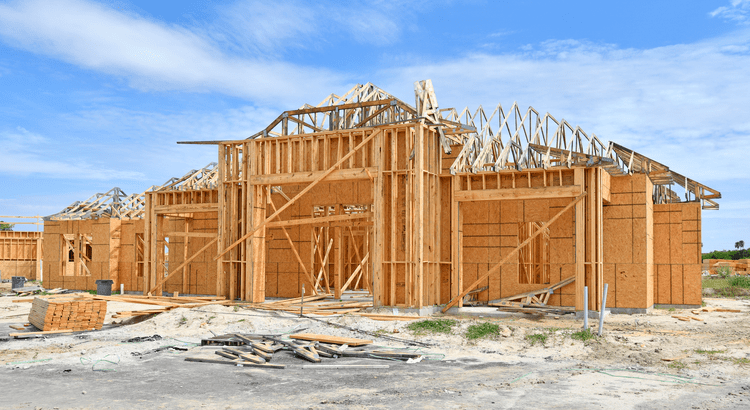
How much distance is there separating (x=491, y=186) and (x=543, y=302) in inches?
170

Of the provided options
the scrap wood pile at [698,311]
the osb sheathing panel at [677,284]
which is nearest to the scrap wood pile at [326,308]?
the scrap wood pile at [698,311]

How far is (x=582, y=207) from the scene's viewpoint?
16.9m

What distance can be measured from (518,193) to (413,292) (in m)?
4.22

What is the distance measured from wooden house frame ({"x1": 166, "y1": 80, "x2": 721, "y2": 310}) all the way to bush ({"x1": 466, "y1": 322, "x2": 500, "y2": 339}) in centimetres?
312

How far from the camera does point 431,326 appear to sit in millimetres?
14797

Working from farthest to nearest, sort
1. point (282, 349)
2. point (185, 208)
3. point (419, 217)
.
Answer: point (185, 208)
point (419, 217)
point (282, 349)

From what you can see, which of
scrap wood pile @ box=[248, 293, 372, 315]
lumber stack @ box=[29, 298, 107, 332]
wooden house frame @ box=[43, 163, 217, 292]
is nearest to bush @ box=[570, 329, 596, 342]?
scrap wood pile @ box=[248, 293, 372, 315]

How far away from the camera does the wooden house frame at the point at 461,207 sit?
1786 cm

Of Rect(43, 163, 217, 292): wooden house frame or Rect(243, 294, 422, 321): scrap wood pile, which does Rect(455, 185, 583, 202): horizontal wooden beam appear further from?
Rect(43, 163, 217, 292): wooden house frame

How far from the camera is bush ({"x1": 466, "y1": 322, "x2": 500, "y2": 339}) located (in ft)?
45.4

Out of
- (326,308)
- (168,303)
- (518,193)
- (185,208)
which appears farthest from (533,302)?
(185,208)

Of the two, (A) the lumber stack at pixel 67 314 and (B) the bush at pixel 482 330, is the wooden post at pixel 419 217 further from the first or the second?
(A) the lumber stack at pixel 67 314

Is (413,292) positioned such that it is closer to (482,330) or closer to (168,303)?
(482,330)

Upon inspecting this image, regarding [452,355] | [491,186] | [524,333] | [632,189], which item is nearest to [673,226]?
[632,189]
